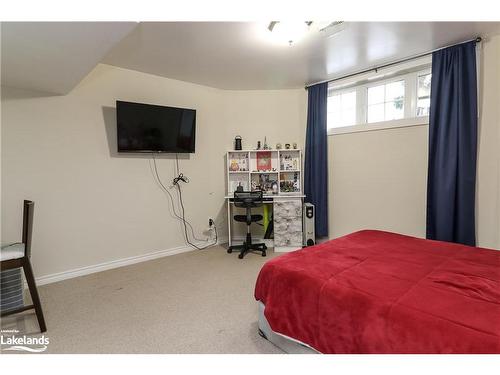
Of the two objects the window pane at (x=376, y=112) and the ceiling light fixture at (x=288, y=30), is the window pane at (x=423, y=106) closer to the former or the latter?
the window pane at (x=376, y=112)

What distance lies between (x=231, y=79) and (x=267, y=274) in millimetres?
2857

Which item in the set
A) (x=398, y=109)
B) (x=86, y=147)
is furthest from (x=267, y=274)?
(x=398, y=109)

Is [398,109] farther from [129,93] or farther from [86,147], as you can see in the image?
[86,147]

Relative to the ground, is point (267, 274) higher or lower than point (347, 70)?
lower

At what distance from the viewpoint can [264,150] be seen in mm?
4133

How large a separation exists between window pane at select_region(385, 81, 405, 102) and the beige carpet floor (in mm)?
2700

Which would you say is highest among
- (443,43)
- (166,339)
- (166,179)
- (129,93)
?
(443,43)

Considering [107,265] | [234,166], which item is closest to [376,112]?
[234,166]

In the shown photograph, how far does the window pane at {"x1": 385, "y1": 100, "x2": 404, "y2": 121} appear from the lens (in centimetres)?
336

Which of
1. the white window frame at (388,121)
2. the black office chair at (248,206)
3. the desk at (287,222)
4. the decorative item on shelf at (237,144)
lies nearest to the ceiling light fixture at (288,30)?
the white window frame at (388,121)

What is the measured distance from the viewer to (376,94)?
3.59 m

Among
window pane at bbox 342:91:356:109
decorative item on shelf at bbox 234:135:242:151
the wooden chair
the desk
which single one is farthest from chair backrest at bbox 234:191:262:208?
the wooden chair

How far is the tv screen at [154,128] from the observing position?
3.21 metres

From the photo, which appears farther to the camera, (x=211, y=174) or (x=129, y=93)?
(x=211, y=174)
